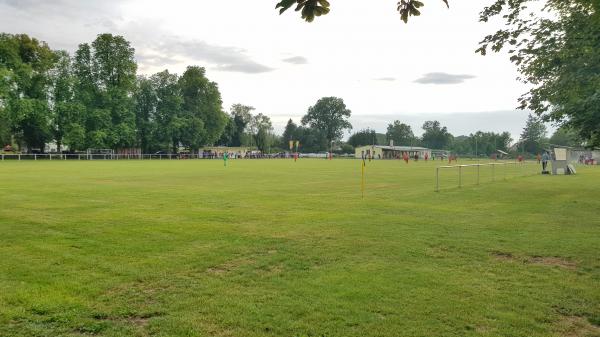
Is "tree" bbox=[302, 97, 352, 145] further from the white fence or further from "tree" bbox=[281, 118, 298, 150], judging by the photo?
the white fence

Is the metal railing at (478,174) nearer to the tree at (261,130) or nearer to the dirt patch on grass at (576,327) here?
the dirt patch on grass at (576,327)

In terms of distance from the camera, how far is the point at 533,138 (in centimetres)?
14688

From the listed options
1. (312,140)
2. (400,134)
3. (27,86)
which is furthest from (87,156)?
(400,134)

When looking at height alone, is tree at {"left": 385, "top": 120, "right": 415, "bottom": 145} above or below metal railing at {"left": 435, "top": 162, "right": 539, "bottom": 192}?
above

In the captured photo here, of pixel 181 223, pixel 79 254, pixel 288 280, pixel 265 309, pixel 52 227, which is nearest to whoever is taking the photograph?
pixel 265 309

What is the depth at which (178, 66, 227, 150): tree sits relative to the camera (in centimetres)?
9000

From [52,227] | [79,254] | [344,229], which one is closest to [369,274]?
[344,229]

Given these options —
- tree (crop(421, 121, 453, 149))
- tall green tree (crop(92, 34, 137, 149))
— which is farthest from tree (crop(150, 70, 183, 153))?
tree (crop(421, 121, 453, 149))

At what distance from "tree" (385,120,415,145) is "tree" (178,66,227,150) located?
95910 mm

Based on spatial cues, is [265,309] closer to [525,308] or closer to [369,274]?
[369,274]

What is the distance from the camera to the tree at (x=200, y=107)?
90000mm

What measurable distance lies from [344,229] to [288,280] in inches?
173

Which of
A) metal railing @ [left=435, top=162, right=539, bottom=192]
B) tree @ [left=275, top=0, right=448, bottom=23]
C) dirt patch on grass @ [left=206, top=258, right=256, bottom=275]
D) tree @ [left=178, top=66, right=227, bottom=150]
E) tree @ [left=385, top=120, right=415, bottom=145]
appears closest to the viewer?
tree @ [left=275, top=0, right=448, bottom=23]

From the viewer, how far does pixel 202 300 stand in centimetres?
576
